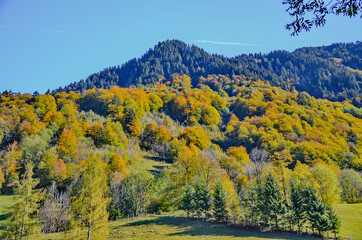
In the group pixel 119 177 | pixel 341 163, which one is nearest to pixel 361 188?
pixel 341 163

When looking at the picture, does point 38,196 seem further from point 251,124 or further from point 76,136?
point 251,124

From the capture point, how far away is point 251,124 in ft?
333

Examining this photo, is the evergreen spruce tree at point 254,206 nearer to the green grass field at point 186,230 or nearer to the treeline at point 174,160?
the treeline at point 174,160

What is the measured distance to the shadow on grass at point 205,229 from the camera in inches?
1035

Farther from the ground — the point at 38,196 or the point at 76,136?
the point at 76,136

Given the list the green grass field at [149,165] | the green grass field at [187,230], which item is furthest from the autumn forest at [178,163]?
the green grass field at [187,230]

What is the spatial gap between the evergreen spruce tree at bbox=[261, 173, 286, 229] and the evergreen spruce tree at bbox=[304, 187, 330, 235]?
335 centimetres

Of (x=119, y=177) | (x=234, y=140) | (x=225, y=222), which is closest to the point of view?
(x=225, y=222)

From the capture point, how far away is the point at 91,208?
→ 886 inches

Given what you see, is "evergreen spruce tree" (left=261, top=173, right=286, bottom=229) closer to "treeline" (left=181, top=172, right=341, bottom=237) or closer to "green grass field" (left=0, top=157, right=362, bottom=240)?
"treeline" (left=181, top=172, right=341, bottom=237)

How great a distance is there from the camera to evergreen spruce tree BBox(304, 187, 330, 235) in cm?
2605

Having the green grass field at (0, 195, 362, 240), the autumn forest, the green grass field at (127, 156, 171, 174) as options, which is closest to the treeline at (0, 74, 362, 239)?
the autumn forest

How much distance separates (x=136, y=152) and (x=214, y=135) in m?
42.5

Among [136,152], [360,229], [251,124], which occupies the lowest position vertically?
[360,229]
